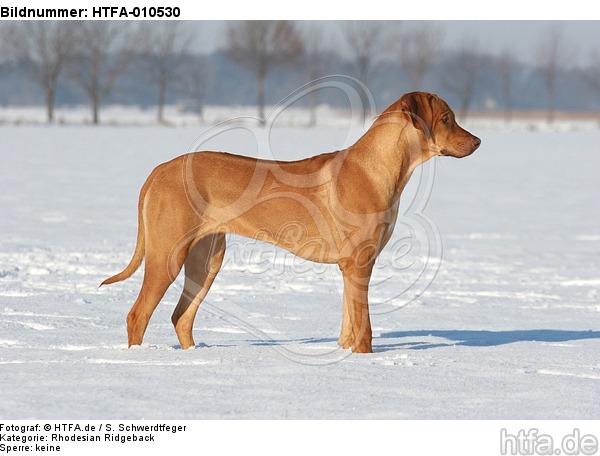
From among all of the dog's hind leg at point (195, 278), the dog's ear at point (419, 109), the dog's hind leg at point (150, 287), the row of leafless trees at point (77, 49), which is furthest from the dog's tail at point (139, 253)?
the row of leafless trees at point (77, 49)

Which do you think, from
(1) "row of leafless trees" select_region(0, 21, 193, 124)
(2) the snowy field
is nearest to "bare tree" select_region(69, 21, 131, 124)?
(1) "row of leafless trees" select_region(0, 21, 193, 124)

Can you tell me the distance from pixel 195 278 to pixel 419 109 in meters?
2.01

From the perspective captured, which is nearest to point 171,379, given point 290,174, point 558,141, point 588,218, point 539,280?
point 290,174

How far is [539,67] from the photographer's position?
11019cm

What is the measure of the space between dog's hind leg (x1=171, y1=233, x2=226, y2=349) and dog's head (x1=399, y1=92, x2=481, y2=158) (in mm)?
1615

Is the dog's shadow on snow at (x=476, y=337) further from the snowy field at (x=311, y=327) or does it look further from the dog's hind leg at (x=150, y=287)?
the dog's hind leg at (x=150, y=287)

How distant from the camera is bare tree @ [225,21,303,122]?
3585 inches

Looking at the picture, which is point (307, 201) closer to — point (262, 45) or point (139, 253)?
point (139, 253)

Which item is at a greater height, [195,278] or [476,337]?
[195,278]

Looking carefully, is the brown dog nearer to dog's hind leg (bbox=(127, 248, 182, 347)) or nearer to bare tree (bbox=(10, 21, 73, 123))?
dog's hind leg (bbox=(127, 248, 182, 347))

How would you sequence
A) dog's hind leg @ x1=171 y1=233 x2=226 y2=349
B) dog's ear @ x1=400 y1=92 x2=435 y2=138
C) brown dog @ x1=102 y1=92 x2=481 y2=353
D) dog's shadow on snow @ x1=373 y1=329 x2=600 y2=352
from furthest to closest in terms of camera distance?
dog's shadow on snow @ x1=373 y1=329 x2=600 y2=352 → dog's hind leg @ x1=171 y1=233 x2=226 y2=349 → dog's ear @ x1=400 y1=92 x2=435 y2=138 → brown dog @ x1=102 y1=92 x2=481 y2=353

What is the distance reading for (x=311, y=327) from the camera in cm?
788

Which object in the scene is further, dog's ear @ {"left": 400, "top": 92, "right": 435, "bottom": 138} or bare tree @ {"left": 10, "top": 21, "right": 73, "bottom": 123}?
bare tree @ {"left": 10, "top": 21, "right": 73, "bottom": 123}

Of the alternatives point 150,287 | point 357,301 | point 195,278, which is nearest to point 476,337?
point 357,301
